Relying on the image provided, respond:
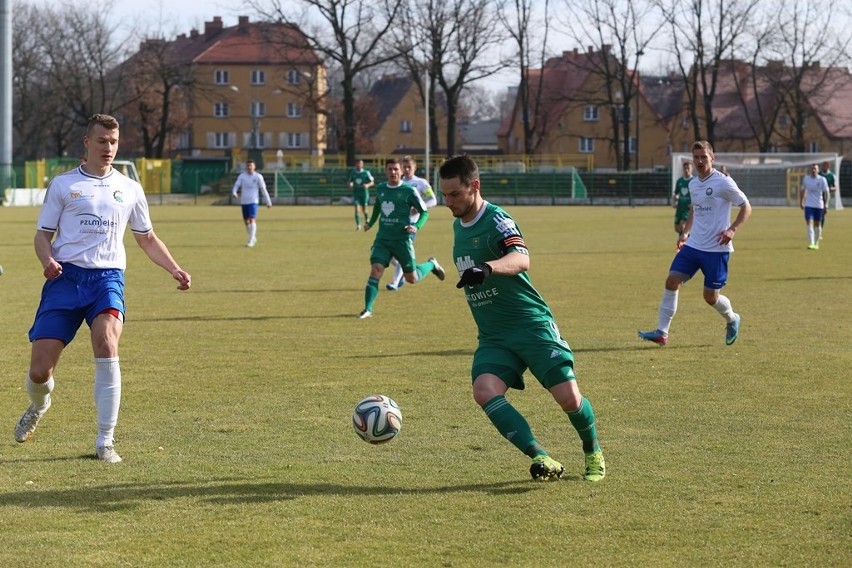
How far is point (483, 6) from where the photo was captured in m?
75.5

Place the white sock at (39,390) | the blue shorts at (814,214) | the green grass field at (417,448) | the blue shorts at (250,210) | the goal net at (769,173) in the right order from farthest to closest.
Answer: the goal net at (769,173) → the blue shorts at (814,214) → the blue shorts at (250,210) → the white sock at (39,390) → the green grass field at (417,448)

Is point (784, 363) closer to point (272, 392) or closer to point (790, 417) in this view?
point (790, 417)

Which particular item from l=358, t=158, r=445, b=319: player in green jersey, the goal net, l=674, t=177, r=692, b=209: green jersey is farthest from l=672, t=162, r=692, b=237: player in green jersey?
the goal net

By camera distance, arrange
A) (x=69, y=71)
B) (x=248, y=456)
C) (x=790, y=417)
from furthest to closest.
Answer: (x=69, y=71), (x=790, y=417), (x=248, y=456)

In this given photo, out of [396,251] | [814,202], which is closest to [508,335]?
[396,251]

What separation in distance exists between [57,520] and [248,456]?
1.58 meters

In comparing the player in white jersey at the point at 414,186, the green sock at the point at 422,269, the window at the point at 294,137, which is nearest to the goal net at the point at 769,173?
the player in white jersey at the point at 414,186

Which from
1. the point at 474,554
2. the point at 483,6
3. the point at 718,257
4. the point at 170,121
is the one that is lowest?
the point at 474,554

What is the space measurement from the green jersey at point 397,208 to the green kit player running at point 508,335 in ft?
28.5

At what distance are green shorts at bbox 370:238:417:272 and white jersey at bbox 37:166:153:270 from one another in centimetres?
796

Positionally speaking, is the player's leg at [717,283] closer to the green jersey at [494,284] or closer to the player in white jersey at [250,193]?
the green jersey at [494,284]

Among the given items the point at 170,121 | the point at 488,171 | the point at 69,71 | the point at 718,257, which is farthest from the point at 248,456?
the point at 170,121

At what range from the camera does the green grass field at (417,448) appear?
5309 millimetres

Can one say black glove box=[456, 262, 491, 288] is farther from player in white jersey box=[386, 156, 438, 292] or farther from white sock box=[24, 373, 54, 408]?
player in white jersey box=[386, 156, 438, 292]
